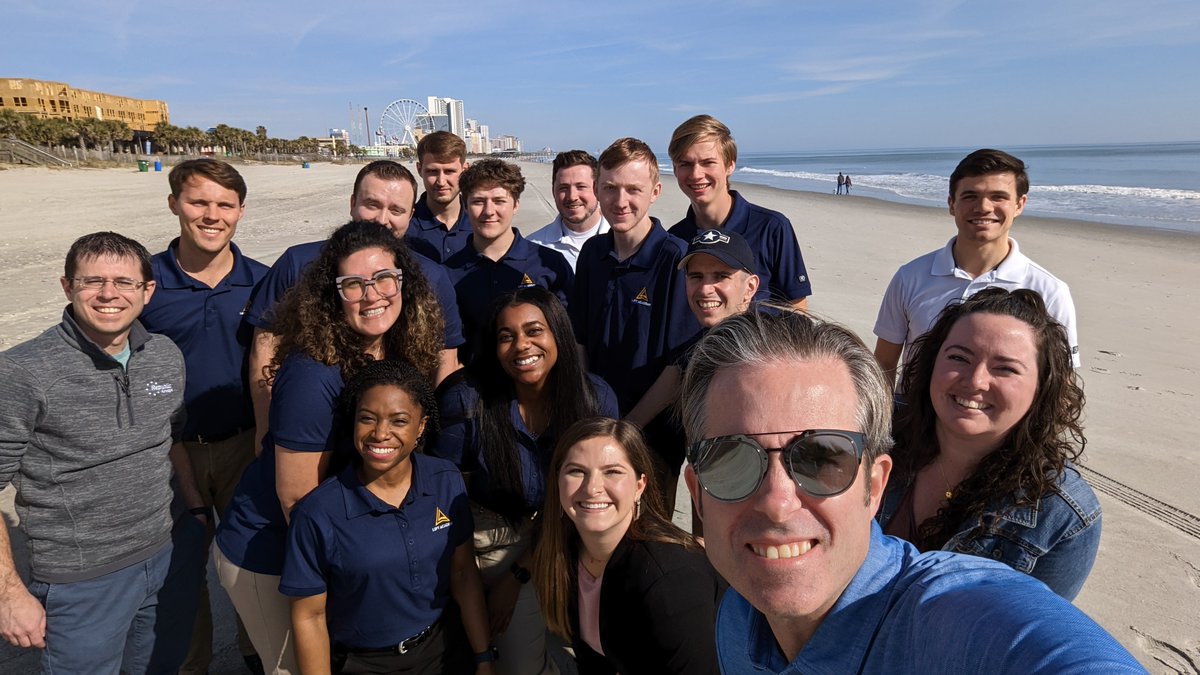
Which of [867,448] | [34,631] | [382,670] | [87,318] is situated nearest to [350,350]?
[87,318]

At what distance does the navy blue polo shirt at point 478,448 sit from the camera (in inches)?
125

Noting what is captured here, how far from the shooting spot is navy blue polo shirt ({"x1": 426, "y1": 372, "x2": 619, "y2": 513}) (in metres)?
3.17

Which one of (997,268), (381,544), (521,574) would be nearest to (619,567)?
(521,574)

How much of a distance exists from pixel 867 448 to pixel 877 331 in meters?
2.63

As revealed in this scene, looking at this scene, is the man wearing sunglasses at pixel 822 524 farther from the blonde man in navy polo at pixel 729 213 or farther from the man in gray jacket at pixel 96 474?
the blonde man in navy polo at pixel 729 213

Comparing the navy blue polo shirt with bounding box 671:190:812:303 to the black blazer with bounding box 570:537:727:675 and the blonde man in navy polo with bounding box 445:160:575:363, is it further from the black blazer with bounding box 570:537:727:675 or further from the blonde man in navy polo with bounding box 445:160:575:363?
the black blazer with bounding box 570:537:727:675

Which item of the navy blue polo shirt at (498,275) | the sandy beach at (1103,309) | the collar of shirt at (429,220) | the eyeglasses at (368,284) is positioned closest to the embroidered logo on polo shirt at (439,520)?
the eyeglasses at (368,284)

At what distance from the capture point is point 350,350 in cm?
283

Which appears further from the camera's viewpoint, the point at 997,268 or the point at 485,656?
the point at 997,268

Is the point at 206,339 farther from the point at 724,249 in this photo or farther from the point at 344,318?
the point at 724,249

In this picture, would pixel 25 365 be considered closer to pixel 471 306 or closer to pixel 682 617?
pixel 471 306

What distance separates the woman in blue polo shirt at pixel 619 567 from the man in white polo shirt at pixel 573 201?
3.17 meters

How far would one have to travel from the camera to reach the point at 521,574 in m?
3.25

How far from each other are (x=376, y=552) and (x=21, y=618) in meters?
1.42
